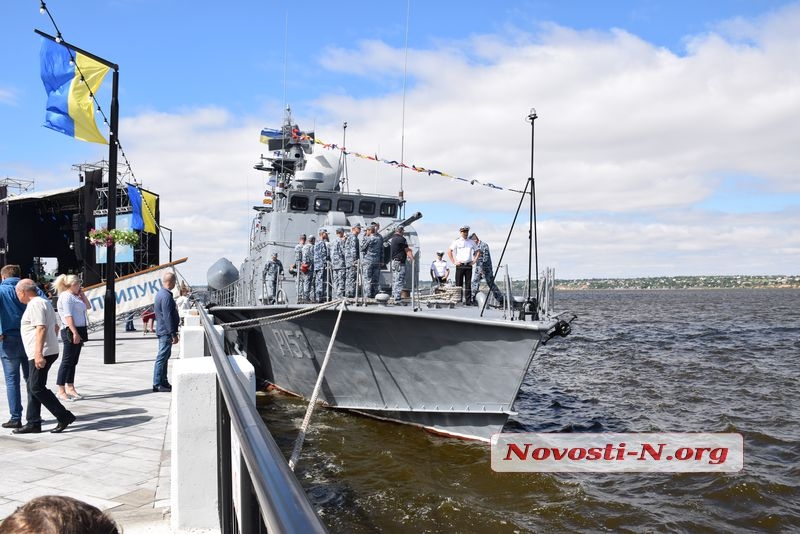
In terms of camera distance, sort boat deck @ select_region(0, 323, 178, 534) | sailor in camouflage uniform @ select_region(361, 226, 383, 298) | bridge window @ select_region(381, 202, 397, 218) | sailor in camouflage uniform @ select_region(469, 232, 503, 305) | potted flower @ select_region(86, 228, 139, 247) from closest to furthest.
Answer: boat deck @ select_region(0, 323, 178, 534) < sailor in camouflage uniform @ select_region(469, 232, 503, 305) < sailor in camouflage uniform @ select_region(361, 226, 383, 298) < potted flower @ select_region(86, 228, 139, 247) < bridge window @ select_region(381, 202, 397, 218)

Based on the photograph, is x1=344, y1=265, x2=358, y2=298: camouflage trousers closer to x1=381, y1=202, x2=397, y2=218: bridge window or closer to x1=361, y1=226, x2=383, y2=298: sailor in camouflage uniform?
x1=361, y1=226, x2=383, y2=298: sailor in camouflage uniform

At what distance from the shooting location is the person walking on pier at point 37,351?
222 inches

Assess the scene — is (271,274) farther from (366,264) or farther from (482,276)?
(482,276)

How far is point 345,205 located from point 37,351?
325 inches

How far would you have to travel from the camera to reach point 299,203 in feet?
42.6

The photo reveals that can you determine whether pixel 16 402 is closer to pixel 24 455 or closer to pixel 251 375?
pixel 24 455

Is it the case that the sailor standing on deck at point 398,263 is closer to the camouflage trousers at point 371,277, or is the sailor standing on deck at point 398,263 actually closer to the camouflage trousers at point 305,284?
the camouflage trousers at point 371,277

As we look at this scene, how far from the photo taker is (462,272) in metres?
9.70

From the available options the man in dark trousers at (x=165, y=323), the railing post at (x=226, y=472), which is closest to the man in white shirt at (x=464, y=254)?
the man in dark trousers at (x=165, y=323)

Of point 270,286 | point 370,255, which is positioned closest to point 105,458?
point 370,255

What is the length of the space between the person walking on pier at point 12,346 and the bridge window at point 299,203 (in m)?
7.17

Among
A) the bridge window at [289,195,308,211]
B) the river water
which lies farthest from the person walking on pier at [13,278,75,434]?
the bridge window at [289,195,308,211]

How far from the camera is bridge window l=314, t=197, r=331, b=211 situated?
13070 mm

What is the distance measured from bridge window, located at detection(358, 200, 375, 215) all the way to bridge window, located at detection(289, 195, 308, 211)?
3.94 ft
